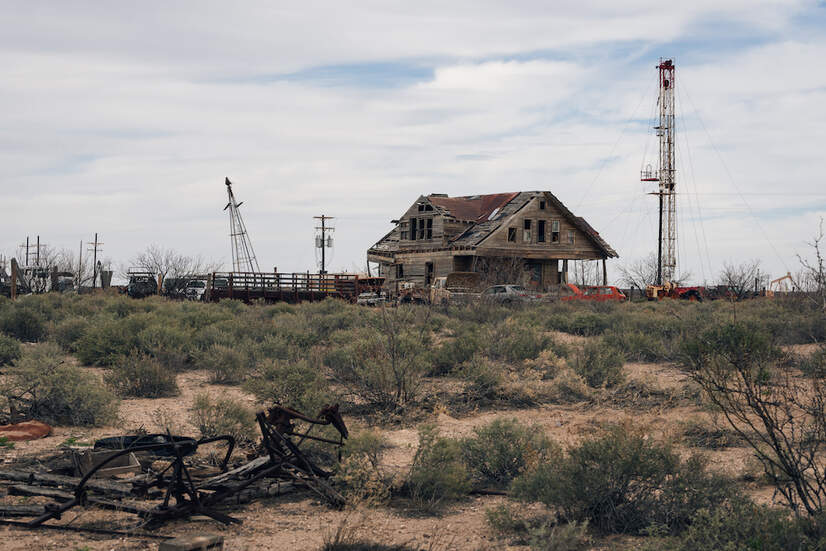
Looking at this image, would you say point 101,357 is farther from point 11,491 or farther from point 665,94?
point 665,94

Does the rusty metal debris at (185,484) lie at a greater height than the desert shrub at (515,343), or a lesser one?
lesser

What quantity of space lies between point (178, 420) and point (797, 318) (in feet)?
47.6

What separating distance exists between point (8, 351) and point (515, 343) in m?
9.95

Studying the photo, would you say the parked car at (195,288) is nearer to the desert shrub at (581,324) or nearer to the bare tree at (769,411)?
the desert shrub at (581,324)

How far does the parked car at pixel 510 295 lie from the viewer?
23.5m

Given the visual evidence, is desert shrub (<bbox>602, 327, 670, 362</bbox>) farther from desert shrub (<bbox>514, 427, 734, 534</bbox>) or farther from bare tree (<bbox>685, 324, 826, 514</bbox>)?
desert shrub (<bbox>514, 427, 734, 534</bbox>)

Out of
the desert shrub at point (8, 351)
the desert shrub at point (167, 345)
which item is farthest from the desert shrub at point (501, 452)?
the desert shrub at point (8, 351)

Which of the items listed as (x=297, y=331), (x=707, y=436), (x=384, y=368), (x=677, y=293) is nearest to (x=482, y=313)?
(x=297, y=331)

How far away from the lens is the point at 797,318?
56.8 feet

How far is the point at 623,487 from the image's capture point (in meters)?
6.18

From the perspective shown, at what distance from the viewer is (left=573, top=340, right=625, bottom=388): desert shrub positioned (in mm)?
12438

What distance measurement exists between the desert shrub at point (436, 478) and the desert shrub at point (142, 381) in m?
6.24

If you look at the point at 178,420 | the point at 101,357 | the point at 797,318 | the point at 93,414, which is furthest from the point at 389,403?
the point at 797,318

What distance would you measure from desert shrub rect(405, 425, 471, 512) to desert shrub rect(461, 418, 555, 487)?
1.39 feet
